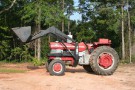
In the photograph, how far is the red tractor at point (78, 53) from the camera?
13945mm

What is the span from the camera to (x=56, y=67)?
1358 cm

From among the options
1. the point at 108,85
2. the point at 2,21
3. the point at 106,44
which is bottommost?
the point at 108,85

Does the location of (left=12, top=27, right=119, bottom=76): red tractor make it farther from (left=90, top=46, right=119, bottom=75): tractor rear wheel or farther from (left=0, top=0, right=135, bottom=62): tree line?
(left=0, top=0, right=135, bottom=62): tree line

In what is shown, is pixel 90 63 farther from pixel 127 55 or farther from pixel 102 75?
pixel 127 55

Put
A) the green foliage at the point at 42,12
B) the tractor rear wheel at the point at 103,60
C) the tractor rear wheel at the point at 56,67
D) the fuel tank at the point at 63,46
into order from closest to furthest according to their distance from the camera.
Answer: the tractor rear wheel at the point at 56,67, the tractor rear wheel at the point at 103,60, the fuel tank at the point at 63,46, the green foliage at the point at 42,12

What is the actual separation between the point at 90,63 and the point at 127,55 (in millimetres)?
14803

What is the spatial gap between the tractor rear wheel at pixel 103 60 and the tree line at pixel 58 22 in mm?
10840

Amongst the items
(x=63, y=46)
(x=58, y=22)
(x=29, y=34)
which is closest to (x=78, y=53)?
(x=63, y=46)

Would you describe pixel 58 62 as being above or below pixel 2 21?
below

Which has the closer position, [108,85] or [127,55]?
[108,85]

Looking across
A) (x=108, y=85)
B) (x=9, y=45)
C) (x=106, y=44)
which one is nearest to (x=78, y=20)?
(x=9, y=45)

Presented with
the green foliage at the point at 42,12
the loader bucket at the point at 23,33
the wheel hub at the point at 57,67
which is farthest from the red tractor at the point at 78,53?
the green foliage at the point at 42,12

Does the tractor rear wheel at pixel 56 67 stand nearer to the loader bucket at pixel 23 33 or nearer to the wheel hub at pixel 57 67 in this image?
the wheel hub at pixel 57 67

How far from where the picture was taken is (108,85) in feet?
36.0
